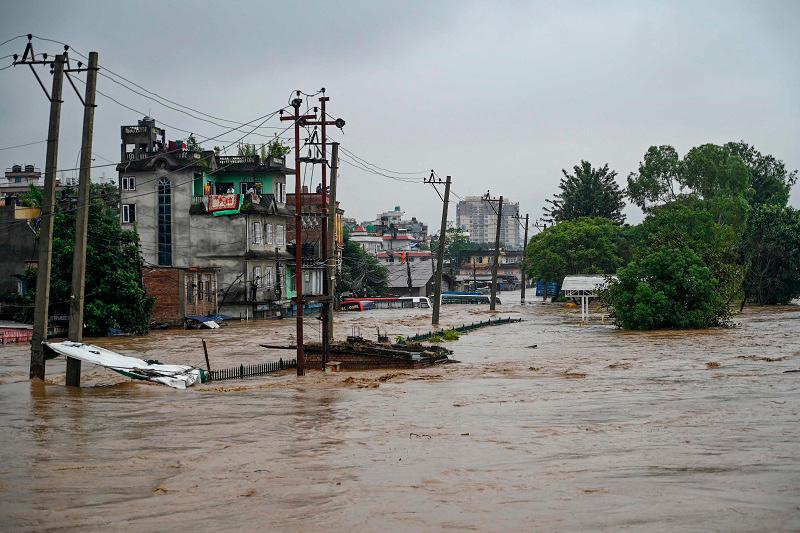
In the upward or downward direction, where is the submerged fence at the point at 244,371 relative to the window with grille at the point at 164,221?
downward

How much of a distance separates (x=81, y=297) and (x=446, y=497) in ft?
46.3

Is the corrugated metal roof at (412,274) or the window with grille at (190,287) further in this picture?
the corrugated metal roof at (412,274)

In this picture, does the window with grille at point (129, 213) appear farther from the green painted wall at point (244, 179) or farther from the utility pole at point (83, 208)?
the utility pole at point (83, 208)

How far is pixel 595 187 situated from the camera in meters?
101

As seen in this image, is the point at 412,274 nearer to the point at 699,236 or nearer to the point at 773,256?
the point at 699,236

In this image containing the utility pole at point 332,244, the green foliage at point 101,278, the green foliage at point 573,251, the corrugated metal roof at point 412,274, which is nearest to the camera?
the utility pole at point 332,244

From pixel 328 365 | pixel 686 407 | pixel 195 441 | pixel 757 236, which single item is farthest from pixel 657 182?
pixel 195 441

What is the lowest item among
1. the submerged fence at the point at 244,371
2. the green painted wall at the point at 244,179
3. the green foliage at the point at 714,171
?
the submerged fence at the point at 244,371

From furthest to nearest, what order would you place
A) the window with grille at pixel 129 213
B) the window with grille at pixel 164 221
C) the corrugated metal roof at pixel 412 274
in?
the corrugated metal roof at pixel 412 274
the window with grille at pixel 129 213
the window with grille at pixel 164 221

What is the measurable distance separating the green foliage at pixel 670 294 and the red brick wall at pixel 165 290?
24390 mm

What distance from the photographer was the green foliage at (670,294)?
46250mm

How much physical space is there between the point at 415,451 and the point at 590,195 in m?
88.7

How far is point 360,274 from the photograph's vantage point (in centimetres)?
8669

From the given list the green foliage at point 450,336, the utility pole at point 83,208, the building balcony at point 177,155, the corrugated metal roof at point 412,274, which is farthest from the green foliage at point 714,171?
the utility pole at point 83,208
